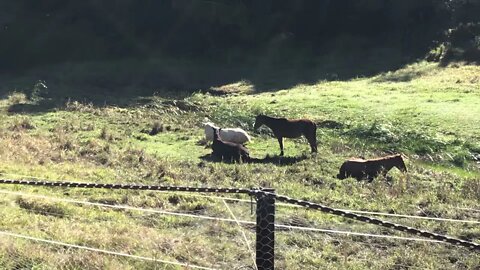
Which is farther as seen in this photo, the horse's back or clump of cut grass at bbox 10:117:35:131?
clump of cut grass at bbox 10:117:35:131

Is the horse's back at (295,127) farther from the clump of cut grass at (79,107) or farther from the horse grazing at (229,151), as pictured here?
the clump of cut grass at (79,107)

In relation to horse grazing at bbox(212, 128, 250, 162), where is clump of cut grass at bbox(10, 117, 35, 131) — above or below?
above

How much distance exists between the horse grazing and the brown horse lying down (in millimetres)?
2955

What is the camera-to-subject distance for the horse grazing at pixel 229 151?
16844 mm

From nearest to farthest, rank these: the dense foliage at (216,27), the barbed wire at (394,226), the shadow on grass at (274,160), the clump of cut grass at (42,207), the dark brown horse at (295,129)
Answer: the barbed wire at (394,226) → the clump of cut grass at (42,207) → the shadow on grass at (274,160) → the dark brown horse at (295,129) → the dense foliage at (216,27)

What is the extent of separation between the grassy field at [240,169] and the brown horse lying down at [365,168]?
0.28 m

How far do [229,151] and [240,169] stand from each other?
181 centimetres

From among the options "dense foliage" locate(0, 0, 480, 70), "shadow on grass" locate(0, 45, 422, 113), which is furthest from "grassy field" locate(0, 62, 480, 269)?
"dense foliage" locate(0, 0, 480, 70)

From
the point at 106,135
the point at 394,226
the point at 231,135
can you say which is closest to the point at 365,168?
the point at 231,135

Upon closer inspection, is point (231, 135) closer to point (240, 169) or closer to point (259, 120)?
point (259, 120)

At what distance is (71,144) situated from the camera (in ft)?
58.3

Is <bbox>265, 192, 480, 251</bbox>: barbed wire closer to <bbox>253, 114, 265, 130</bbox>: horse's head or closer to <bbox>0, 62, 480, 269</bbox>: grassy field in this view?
<bbox>0, 62, 480, 269</bbox>: grassy field

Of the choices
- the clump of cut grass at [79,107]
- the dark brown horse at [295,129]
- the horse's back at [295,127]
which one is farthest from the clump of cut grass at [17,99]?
the horse's back at [295,127]

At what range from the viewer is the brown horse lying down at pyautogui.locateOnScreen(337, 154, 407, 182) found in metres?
14.6
